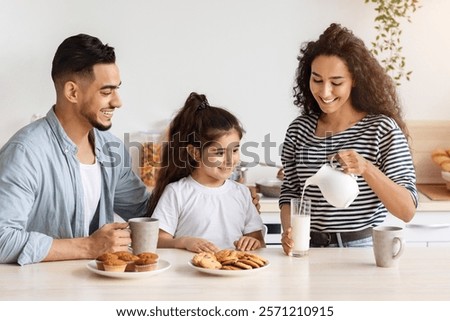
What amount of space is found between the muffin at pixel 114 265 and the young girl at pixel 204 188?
1.65 ft

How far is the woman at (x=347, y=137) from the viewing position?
2.38 m

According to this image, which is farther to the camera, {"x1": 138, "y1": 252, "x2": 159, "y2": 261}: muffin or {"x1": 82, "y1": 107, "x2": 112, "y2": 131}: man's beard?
{"x1": 82, "y1": 107, "x2": 112, "y2": 131}: man's beard

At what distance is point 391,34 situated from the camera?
12.7 ft

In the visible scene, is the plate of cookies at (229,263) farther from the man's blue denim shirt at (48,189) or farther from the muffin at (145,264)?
the man's blue denim shirt at (48,189)

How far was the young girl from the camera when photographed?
2543 millimetres

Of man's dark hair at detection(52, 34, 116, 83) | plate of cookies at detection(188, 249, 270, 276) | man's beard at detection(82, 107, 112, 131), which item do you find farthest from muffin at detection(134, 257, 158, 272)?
man's dark hair at detection(52, 34, 116, 83)

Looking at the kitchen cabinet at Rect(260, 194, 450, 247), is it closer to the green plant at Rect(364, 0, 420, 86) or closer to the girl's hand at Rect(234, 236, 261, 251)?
the green plant at Rect(364, 0, 420, 86)

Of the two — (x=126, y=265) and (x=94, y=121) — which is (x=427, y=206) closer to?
(x=94, y=121)

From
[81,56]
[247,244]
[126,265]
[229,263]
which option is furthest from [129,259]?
[81,56]

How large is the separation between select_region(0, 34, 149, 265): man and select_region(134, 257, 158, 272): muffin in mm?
197

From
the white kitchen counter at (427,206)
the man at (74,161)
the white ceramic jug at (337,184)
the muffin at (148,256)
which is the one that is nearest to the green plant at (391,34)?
the white kitchen counter at (427,206)

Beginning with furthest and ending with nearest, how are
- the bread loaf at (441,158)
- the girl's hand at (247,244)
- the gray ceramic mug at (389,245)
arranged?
1. the bread loaf at (441,158)
2. the girl's hand at (247,244)
3. the gray ceramic mug at (389,245)

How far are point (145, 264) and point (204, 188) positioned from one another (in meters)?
0.66

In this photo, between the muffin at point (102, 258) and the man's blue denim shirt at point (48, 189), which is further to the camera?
the man's blue denim shirt at point (48, 189)
